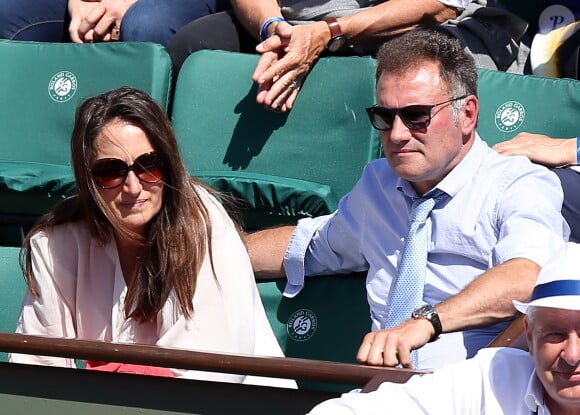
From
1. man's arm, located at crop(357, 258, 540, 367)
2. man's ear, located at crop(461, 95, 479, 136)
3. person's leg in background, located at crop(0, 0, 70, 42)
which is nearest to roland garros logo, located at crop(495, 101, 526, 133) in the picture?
man's ear, located at crop(461, 95, 479, 136)

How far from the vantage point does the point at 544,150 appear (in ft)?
9.38

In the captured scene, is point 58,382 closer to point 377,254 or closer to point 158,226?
point 158,226

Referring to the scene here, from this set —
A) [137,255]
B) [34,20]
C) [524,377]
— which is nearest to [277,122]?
[137,255]

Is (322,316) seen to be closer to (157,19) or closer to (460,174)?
(460,174)

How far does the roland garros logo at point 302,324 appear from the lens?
3076 millimetres

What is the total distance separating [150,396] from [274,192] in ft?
3.96

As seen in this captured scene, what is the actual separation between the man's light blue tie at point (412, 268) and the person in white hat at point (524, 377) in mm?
758

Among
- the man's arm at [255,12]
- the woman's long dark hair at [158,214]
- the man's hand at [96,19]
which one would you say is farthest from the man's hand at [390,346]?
the man's hand at [96,19]

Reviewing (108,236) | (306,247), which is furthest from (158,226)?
(306,247)

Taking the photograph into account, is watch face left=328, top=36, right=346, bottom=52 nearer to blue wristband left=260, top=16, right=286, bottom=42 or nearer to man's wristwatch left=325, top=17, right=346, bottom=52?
man's wristwatch left=325, top=17, right=346, bottom=52

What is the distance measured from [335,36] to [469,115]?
34.1 inches

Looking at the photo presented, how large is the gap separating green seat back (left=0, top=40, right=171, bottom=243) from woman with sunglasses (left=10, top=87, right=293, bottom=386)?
0.84m

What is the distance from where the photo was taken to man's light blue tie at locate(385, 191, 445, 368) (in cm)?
264

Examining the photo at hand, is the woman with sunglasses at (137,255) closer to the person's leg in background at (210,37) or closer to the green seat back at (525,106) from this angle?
the green seat back at (525,106)
